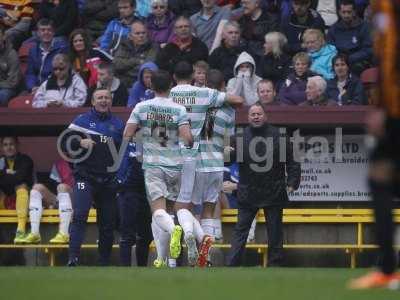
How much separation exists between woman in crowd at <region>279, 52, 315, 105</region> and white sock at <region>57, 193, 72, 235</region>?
3.16 meters

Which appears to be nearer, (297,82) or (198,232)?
(198,232)

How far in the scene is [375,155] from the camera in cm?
859

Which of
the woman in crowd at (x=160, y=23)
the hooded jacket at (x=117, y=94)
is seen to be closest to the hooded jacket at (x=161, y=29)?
the woman in crowd at (x=160, y=23)

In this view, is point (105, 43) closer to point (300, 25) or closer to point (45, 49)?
point (45, 49)

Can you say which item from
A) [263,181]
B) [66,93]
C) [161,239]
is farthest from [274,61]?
[161,239]

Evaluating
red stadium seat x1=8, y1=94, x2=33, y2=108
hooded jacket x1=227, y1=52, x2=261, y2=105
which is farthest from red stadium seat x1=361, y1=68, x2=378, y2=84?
red stadium seat x1=8, y1=94, x2=33, y2=108

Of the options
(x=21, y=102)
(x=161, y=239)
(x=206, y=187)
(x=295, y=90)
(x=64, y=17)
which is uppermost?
(x=64, y=17)

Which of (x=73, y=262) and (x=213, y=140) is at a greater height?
(x=213, y=140)

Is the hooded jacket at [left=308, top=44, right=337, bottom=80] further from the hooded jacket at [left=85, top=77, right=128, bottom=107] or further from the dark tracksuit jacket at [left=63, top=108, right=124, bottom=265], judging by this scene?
the dark tracksuit jacket at [left=63, top=108, right=124, bottom=265]

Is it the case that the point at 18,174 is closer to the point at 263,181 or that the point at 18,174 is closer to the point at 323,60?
the point at 263,181

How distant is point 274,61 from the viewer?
1850 centimetres

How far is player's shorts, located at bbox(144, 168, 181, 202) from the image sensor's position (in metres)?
14.8

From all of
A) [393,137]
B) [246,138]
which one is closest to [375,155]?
[393,137]

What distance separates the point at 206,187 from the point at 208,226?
0.45 meters
